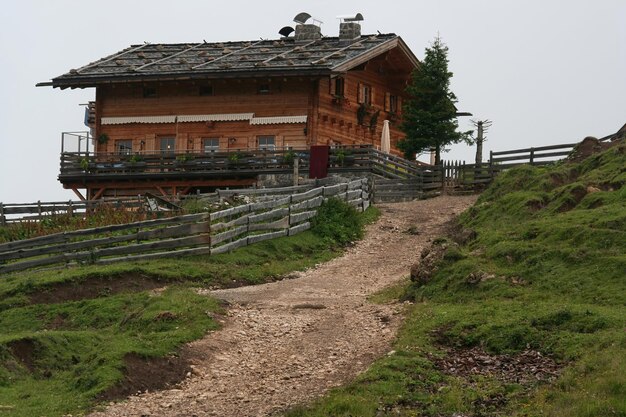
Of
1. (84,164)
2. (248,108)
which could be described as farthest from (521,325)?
(84,164)

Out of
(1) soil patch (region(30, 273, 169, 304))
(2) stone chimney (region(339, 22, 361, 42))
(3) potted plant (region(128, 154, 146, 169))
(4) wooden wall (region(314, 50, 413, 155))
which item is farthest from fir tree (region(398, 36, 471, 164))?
(1) soil patch (region(30, 273, 169, 304))

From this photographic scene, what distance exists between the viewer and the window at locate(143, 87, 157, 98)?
186 ft

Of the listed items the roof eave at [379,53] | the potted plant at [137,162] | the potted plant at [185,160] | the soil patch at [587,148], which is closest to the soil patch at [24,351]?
the soil patch at [587,148]

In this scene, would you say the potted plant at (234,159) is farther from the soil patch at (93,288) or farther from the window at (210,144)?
the soil patch at (93,288)

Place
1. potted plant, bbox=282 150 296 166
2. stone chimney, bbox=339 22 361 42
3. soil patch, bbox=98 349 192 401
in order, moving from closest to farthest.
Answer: soil patch, bbox=98 349 192 401 < potted plant, bbox=282 150 296 166 < stone chimney, bbox=339 22 361 42

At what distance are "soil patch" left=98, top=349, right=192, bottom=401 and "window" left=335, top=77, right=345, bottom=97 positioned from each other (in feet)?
113

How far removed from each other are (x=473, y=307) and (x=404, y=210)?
2016cm

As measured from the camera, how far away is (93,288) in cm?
2964

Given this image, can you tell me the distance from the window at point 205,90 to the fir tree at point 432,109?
350 inches

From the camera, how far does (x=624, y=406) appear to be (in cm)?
1658

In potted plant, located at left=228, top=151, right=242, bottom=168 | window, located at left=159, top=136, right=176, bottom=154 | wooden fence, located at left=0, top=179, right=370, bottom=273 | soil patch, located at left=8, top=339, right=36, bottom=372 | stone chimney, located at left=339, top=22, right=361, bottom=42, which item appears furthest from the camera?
stone chimney, located at left=339, top=22, right=361, bottom=42

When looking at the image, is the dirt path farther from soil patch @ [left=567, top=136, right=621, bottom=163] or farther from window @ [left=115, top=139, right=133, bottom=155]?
window @ [left=115, top=139, right=133, bottom=155]

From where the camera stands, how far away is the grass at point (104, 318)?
2075 cm

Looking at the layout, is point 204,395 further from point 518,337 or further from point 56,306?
point 56,306
